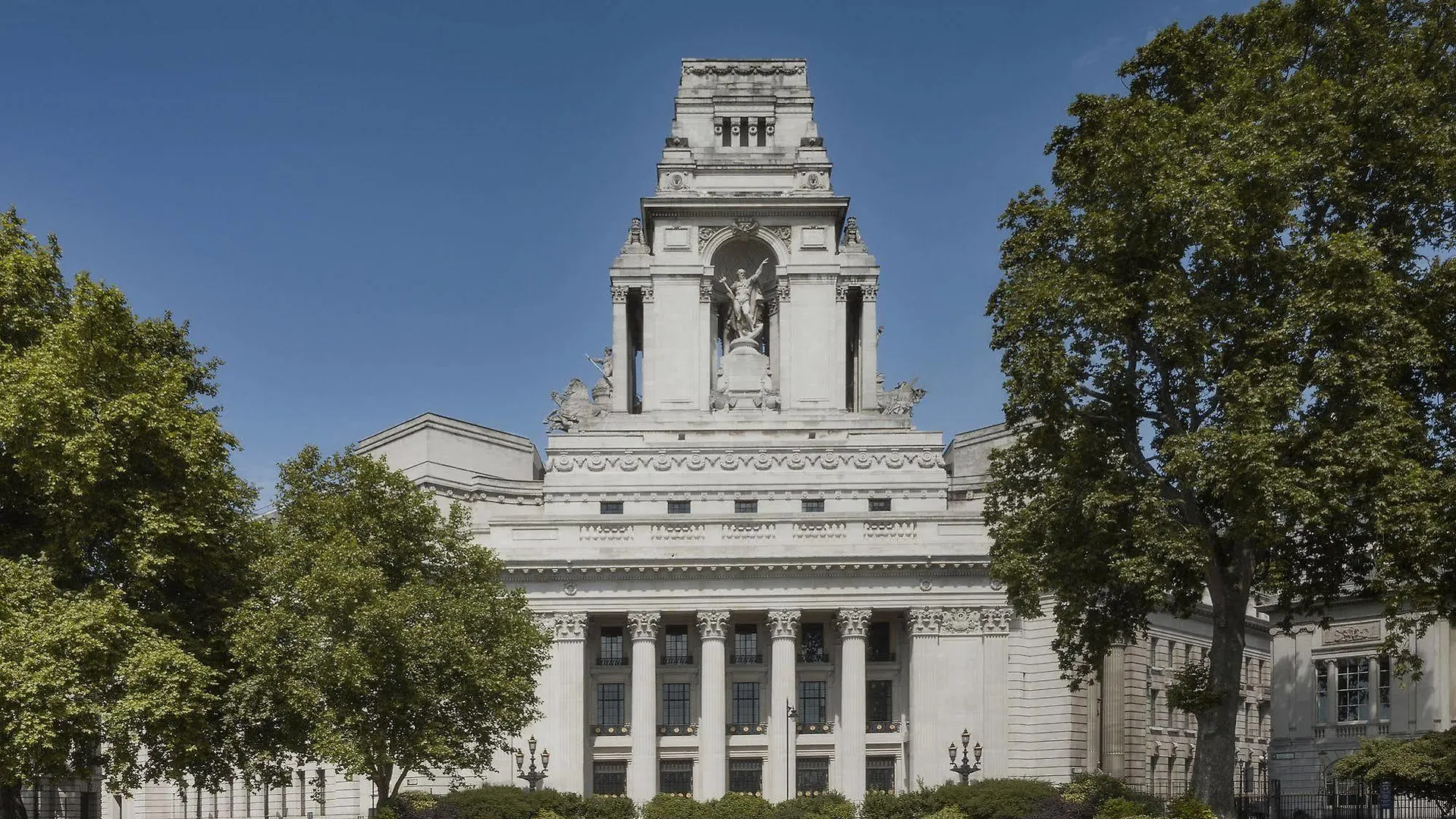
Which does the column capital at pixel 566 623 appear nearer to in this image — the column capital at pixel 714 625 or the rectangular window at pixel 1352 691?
the column capital at pixel 714 625

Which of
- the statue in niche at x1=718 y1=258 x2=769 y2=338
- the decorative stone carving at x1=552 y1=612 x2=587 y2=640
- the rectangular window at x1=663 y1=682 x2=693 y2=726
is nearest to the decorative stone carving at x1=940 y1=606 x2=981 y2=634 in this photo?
the rectangular window at x1=663 y1=682 x2=693 y2=726

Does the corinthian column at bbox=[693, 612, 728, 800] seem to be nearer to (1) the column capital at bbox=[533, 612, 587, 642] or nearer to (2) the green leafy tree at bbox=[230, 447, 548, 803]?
(1) the column capital at bbox=[533, 612, 587, 642]

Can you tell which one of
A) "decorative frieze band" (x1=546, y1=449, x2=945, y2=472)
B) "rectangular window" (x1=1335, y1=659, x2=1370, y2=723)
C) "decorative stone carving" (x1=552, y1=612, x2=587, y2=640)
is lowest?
"rectangular window" (x1=1335, y1=659, x2=1370, y2=723)

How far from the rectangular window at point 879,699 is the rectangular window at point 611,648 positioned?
35.8ft

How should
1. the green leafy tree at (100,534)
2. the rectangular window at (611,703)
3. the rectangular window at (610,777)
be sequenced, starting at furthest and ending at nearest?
the rectangular window at (611,703) < the rectangular window at (610,777) < the green leafy tree at (100,534)

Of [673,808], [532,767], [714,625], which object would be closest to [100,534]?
[532,767]

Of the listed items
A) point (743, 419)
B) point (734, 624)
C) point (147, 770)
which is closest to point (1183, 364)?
point (147, 770)

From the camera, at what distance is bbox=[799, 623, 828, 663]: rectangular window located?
68875 mm

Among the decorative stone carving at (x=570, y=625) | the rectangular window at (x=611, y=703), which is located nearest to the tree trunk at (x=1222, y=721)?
the decorative stone carving at (x=570, y=625)

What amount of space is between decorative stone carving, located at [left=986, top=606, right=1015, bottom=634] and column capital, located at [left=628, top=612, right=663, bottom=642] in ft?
46.4

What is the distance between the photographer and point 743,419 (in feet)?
252

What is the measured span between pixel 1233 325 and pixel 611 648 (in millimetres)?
39006

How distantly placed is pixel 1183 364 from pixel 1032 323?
3.86 metres

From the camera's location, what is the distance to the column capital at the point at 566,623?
66250 mm
